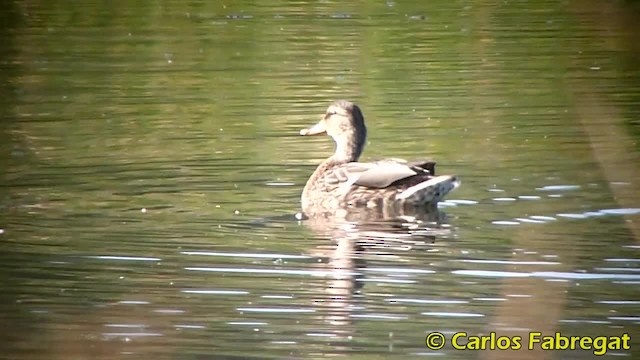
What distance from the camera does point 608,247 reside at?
9578 mm

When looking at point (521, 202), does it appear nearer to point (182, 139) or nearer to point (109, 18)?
point (182, 139)

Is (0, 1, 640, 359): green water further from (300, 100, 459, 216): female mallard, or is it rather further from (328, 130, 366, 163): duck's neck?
(328, 130, 366, 163): duck's neck

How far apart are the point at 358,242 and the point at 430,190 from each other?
3.47 ft

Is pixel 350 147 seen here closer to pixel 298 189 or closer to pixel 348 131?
pixel 348 131

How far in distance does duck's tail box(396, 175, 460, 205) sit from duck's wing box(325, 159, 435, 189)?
102 mm

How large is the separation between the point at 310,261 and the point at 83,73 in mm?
9573

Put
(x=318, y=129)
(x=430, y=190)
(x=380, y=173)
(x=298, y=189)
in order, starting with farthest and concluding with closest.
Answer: (x=318, y=129), (x=298, y=189), (x=380, y=173), (x=430, y=190)

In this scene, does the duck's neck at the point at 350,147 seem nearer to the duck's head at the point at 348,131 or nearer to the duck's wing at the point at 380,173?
the duck's head at the point at 348,131

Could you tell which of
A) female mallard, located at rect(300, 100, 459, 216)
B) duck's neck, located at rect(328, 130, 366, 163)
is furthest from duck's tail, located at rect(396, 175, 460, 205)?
duck's neck, located at rect(328, 130, 366, 163)

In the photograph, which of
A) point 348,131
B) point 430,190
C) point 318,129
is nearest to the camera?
point 430,190

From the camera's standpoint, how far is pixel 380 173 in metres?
11.1

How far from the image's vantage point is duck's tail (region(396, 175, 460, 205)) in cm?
1085

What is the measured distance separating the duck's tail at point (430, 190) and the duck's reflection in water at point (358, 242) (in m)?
0.06

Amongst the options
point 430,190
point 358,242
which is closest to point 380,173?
point 430,190
